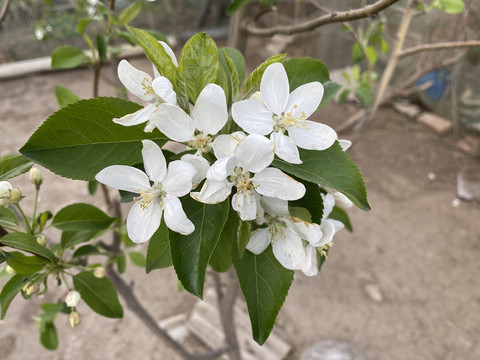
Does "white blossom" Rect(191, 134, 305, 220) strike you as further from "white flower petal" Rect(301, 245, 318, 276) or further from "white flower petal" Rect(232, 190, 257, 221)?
"white flower petal" Rect(301, 245, 318, 276)

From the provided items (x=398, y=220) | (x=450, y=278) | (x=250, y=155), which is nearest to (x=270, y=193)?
(x=250, y=155)

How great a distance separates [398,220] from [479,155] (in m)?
1.64

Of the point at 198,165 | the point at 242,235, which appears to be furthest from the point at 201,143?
the point at 242,235

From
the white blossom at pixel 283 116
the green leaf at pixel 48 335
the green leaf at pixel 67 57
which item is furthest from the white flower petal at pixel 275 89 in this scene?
the green leaf at pixel 48 335

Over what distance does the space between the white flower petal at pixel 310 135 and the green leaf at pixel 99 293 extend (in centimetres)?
55

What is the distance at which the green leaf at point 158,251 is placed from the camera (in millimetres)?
657

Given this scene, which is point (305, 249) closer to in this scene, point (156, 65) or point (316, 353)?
point (156, 65)

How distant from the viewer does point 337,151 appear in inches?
21.6

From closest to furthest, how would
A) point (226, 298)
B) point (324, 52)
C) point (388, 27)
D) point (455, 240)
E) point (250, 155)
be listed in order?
point (250, 155), point (226, 298), point (455, 240), point (388, 27), point (324, 52)

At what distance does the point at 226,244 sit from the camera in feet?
2.25

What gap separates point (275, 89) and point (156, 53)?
0.56 feet

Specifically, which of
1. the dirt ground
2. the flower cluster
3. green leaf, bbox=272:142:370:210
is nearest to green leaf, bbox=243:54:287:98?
the flower cluster

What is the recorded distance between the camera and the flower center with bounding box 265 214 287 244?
0.59m

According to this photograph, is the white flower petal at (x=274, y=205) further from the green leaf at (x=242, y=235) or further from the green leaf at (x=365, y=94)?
the green leaf at (x=365, y=94)
